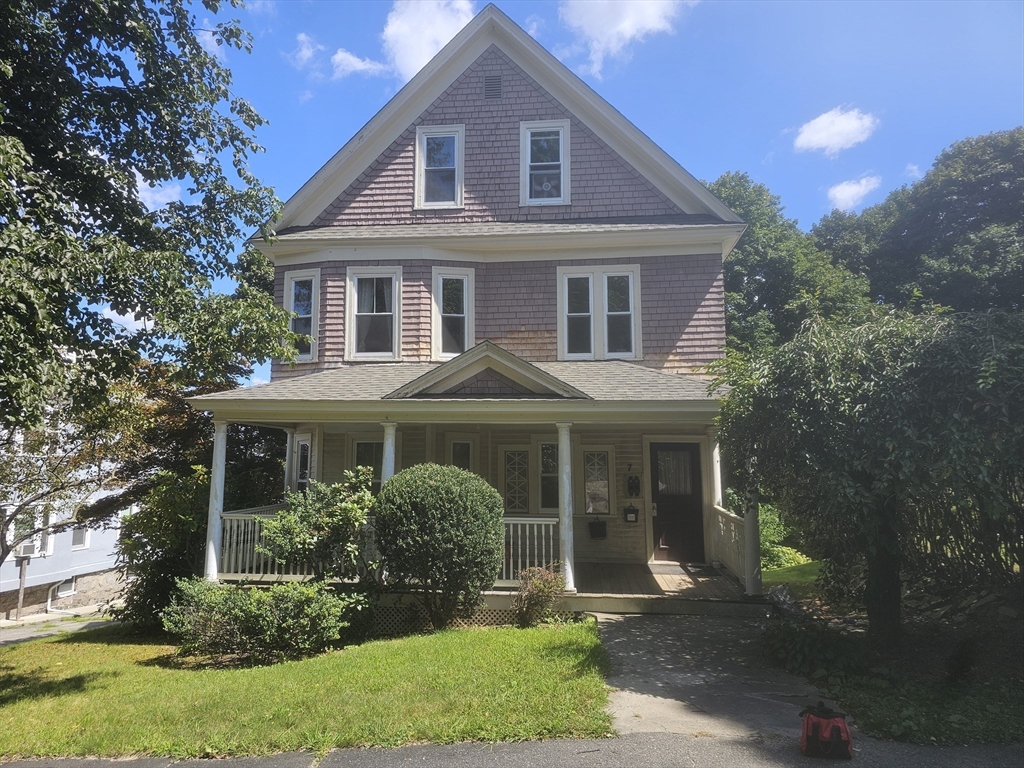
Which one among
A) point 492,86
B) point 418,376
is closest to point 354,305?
point 418,376

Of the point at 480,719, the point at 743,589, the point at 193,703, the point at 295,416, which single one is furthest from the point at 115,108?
the point at 743,589

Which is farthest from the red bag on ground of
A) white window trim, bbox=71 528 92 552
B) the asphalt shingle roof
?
white window trim, bbox=71 528 92 552

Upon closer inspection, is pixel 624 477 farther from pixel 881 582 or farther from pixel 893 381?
pixel 893 381

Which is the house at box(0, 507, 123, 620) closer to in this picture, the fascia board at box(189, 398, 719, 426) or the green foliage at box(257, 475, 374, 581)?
the fascia board at box(189, 398, 719, 426)

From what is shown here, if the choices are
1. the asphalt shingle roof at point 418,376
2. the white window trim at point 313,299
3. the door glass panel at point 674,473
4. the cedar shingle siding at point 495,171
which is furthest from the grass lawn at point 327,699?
the cedar shingle siding at point 495,171

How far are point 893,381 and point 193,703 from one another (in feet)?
24.6

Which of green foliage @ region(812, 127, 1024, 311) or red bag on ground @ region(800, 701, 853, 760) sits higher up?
green foliage @ region(812, 127, 1024, 311)

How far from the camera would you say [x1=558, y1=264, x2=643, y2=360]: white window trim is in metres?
11.7

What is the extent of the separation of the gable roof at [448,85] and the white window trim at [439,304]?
2.86 metres

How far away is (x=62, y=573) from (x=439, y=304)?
22754 mm

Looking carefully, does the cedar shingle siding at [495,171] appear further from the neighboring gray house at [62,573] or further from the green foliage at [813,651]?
the neighboring gray house at [62,573]

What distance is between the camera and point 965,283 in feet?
73.2

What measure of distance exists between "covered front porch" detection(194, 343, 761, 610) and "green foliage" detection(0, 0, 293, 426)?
6.01ft

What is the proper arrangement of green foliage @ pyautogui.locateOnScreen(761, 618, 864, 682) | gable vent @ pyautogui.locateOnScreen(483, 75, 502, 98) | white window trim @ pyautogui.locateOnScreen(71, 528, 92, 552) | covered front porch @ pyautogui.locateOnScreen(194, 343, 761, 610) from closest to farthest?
green foliage @ pyautogui.locateOnScreen(761, 618, 864, 682), covered front porch @ pyautogui.locateOnScreen(194, 343, 761, 610), gable vent @ pyautogui.locateOnScreen(483, 75, 502, 98), white window trim @ pyautogui.locateOnScreen(71, 528, 92, 552)
